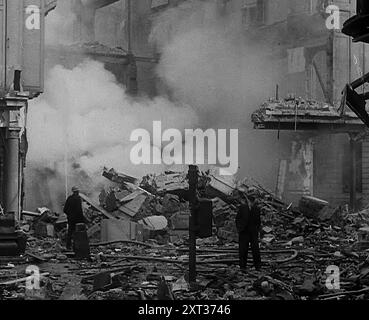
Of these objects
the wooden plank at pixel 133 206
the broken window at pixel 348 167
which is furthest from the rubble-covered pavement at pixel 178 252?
the broken window at pixel 348 167

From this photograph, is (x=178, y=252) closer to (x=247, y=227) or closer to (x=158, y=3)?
(x=247, y=227)

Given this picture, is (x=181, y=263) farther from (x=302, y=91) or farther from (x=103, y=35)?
(x=103, y=35)

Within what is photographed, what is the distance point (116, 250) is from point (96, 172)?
37.9 ft

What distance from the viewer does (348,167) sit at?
1101 inches

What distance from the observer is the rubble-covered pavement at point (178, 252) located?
10.5 m

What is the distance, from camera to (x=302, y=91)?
29656mm

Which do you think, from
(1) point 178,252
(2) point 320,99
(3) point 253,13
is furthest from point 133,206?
(3) point 253,13

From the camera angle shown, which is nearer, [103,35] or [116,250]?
[116,250]

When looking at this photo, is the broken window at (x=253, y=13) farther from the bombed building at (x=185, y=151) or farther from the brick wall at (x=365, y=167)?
the brick wall at (x=365, y=167)

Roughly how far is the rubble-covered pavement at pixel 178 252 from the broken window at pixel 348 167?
5.77 meters

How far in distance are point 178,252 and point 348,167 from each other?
1410 cm

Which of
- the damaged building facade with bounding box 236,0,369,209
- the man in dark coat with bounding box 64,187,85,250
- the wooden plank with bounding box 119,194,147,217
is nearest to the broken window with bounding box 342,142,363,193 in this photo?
the damaged building facade with bounding box 236,0,369,209

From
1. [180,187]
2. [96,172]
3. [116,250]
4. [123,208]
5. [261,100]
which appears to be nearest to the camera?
[116,250]

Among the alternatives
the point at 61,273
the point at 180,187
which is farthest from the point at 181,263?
the point at 180,187
